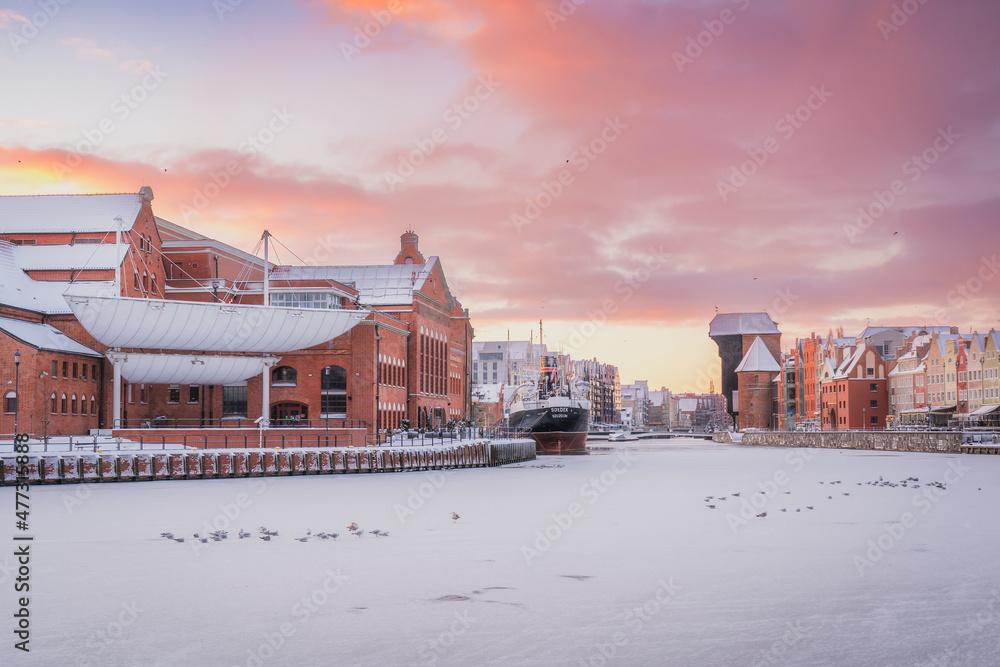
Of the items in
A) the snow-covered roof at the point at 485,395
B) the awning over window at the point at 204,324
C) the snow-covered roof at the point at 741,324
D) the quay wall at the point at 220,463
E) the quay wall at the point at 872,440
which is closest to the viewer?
the quay wall at the point at 220,463

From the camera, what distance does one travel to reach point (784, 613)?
1361 centimetres

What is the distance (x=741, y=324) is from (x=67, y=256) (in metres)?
146

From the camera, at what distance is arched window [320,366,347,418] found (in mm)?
67688

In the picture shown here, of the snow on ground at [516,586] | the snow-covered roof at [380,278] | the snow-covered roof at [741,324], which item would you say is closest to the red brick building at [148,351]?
the snow-covered roof at [380,278]

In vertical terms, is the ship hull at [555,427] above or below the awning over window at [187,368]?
below

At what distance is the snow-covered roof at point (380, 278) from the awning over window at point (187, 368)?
23125mm

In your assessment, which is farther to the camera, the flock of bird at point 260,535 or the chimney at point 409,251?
the chimney at point 409,251

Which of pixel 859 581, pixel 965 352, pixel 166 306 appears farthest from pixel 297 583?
pixel 965 352

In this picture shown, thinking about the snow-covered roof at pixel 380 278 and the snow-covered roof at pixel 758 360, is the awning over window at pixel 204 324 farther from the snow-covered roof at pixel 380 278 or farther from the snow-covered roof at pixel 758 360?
the snow-covered roof at pixel 758 360

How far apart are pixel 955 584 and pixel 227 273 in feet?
239

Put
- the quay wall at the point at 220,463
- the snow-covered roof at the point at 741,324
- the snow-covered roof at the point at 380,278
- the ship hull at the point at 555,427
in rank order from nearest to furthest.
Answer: the quay wall at the point at 220,463, the snow-covered roof at the point at 380,278, the ship hull at the point at 555,427, the snow-covered roof at the point at 741,324

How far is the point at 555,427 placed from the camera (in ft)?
319

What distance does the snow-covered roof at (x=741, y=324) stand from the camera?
19075 centimetres

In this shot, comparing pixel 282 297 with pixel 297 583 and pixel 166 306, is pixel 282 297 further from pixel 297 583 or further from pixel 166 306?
pixel 297 583
